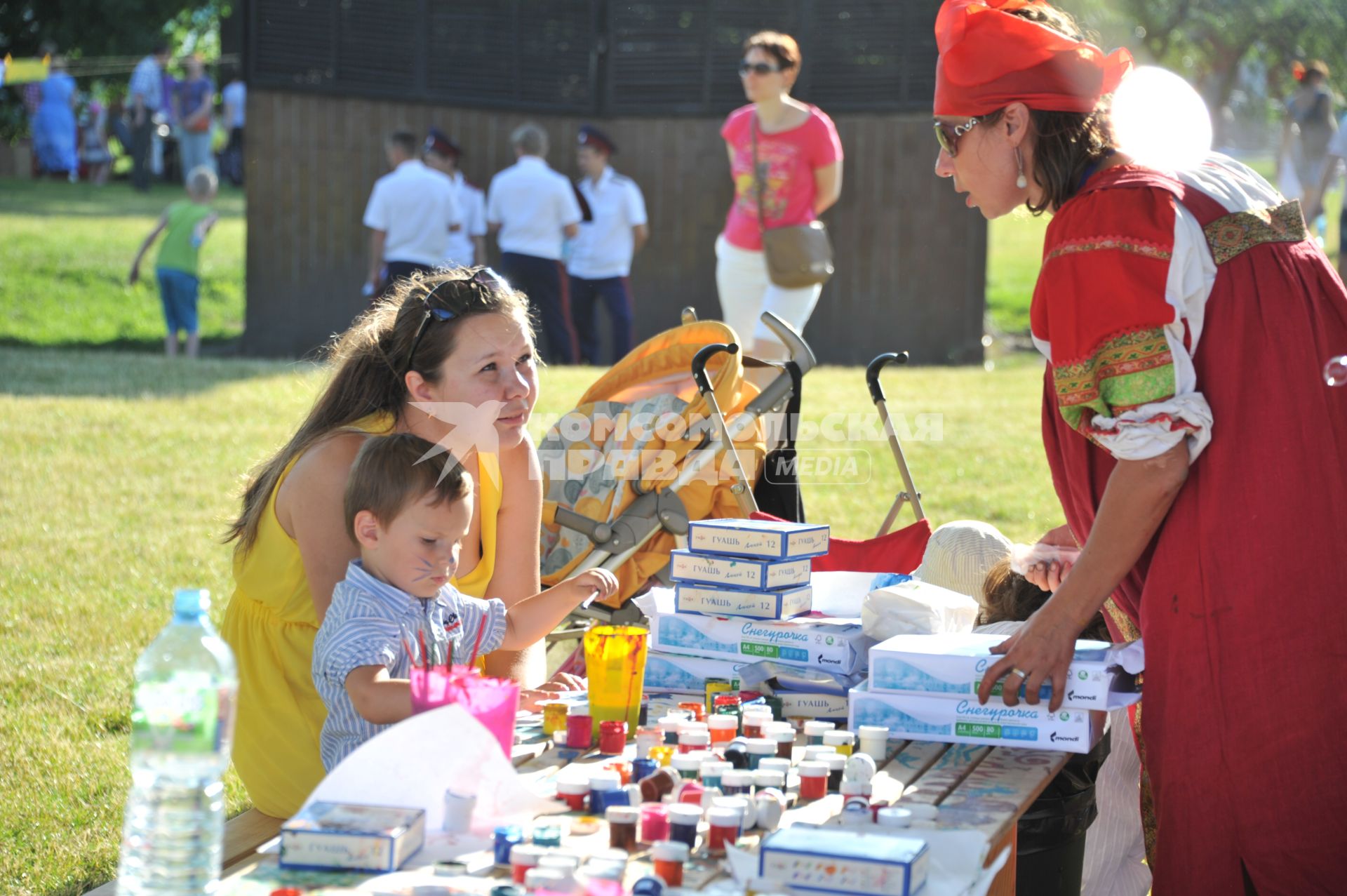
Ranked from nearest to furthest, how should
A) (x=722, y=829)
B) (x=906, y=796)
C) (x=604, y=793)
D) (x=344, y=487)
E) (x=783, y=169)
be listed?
(x=722, y=829) < (x=604, y=793) < (x=906, y=796) < (x=344, y=487) < (x=783, y=169)

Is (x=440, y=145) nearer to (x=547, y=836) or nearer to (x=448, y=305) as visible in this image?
(x=448, y=305)

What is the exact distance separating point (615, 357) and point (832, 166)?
17.4 feet

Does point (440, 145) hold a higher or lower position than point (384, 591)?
higher

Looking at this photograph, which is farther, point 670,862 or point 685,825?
point 685,825

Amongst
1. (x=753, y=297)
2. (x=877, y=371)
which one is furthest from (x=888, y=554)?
(x=753, y=297)

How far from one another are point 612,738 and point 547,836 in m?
0.49

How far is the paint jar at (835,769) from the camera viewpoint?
2109mm

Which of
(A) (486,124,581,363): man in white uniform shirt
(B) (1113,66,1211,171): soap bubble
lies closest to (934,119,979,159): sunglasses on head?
(B) (1113,66,1211,171): soap bubble

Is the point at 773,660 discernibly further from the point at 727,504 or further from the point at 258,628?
the point at 727,504

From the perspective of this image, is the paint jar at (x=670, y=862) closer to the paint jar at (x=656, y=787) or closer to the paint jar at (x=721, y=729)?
the paint jar at (x=656, y=787)

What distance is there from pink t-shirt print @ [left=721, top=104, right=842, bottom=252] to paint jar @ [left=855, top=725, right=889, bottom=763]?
5.49 meters

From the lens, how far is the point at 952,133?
2.43 metres

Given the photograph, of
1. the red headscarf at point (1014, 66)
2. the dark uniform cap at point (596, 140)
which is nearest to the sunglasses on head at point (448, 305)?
the red headscarf at point (1014, 66)

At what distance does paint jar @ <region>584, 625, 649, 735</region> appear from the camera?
2.39 metres
